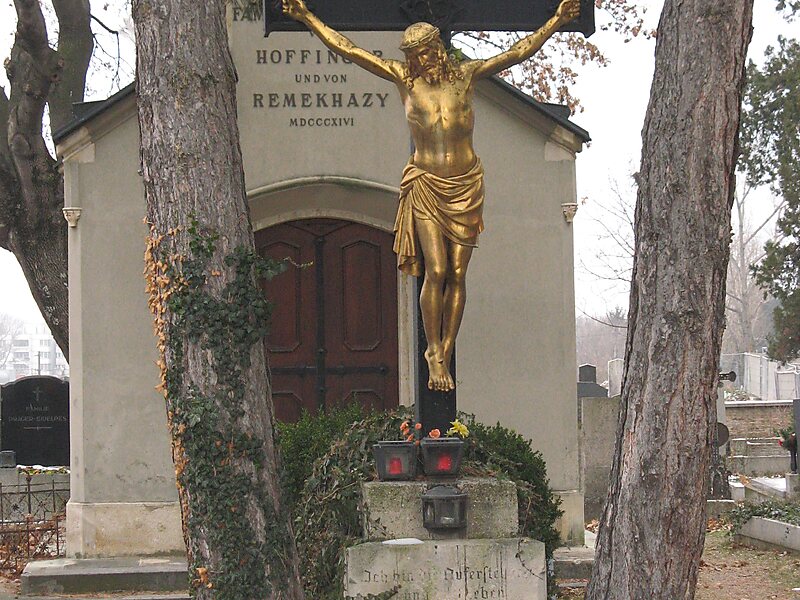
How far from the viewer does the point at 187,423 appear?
765cm

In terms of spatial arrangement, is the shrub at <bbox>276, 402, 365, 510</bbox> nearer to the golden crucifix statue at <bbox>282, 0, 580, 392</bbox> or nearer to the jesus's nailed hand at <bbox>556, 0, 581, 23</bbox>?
the golden crucifix statue at <bbox>282, 0, 580, 392</bbox>

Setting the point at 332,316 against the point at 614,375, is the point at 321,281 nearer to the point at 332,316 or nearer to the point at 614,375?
the point at 332,316

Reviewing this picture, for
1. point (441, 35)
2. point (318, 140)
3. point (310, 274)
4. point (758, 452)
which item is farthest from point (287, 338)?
point (758, 452)

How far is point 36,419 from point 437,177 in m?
11.0

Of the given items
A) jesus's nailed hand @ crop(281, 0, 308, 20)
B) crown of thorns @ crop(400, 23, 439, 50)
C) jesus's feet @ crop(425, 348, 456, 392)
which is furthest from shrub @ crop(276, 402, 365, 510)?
crown of thorns @ crop(400, 23, 439, 50)

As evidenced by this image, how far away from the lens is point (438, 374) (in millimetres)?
7273

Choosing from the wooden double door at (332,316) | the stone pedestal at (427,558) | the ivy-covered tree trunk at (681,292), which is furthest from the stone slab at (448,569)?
the wooden double door at (332,316)

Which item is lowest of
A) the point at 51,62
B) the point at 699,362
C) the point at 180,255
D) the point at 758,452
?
the point at 758,452

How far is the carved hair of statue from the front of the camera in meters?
6.95

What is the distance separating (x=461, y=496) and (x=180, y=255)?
2.32 metres

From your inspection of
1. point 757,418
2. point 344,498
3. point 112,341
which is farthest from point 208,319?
point 757,418

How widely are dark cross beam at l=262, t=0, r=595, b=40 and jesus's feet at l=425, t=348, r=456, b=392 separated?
6.30ft

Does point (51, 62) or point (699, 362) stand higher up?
point (51, 62)

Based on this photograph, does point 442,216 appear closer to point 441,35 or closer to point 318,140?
point 441,35
